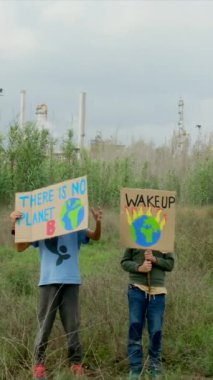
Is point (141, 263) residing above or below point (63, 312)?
above

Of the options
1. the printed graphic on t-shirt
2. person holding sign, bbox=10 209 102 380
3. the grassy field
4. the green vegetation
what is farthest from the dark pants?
the green vegetation

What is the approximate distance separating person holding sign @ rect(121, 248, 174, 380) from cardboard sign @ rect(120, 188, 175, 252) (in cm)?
12

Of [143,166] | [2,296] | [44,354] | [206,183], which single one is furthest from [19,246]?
[143,166]

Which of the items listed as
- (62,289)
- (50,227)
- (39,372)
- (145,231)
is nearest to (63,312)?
(62,289)

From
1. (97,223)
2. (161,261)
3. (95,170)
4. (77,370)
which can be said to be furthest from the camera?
(95,170)

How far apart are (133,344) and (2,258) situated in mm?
7120

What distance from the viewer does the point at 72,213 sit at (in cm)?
554

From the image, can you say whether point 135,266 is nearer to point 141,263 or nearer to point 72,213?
point 141,263

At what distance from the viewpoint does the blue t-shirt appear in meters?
5.54

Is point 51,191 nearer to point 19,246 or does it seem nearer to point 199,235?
point 19,246

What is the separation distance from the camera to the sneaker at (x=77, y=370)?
17.2 ft

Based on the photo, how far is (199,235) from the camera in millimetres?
10703

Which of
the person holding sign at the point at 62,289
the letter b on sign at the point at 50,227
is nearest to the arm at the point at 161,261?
the person holding sign at the point at 62,289

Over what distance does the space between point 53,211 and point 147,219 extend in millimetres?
822
